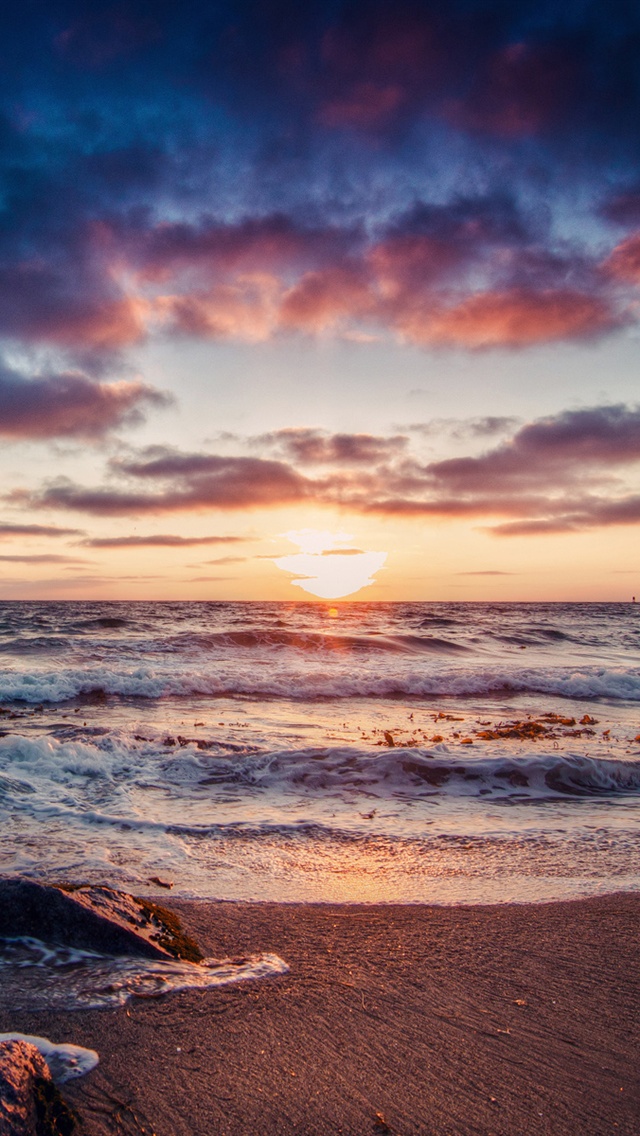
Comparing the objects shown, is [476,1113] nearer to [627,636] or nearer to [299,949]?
[299,949]

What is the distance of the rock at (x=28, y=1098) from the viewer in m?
2.03

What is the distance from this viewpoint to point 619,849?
225 inches

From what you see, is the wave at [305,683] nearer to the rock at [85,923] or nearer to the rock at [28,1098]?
the rock at [85,923]

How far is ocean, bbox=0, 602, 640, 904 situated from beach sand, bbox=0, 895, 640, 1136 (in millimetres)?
698

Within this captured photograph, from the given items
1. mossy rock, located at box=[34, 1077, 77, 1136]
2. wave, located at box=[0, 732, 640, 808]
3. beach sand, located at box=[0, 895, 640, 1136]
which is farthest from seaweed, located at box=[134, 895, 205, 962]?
wave, located at box=[0, 732, 640, 808]

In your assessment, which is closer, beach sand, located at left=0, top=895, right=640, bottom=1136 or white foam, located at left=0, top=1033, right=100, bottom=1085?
beach sand, located at left=0, top=895, right=640, bottom=1136

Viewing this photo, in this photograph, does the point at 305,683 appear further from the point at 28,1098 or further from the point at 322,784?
the point at 28,1098

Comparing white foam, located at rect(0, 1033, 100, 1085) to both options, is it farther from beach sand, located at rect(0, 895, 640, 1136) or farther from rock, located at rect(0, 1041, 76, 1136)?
rock, located at rect(0, 1041, 76, 1136)

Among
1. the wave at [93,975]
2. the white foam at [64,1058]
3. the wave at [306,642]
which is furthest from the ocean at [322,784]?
the wave at [306,642]

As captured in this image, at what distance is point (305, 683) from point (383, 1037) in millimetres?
13695

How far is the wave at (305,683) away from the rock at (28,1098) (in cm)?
1322

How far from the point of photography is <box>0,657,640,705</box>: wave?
632 inches

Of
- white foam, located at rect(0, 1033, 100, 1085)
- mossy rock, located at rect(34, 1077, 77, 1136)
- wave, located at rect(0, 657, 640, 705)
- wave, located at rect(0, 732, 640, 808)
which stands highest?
mossy rock, located at rect(34, 1077, 77, 1136)

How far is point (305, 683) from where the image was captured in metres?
16.6
